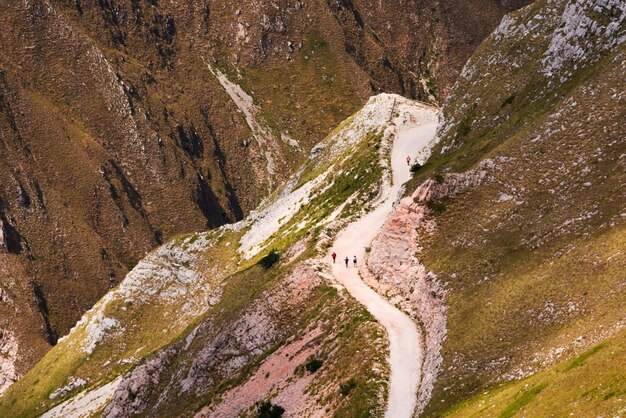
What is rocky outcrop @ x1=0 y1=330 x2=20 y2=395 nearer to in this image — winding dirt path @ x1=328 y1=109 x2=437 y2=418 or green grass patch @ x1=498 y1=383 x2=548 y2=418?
winding dirt path @ x1=328 y1=109 x2=437 y2=418

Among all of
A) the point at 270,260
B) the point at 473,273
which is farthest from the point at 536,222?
the point at 270,260

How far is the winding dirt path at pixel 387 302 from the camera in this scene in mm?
55688

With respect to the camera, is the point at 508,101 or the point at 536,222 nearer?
the point at 536,222

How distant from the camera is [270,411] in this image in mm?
60531

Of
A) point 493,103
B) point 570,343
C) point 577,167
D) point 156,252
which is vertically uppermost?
point 156,252

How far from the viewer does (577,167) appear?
63.5 m

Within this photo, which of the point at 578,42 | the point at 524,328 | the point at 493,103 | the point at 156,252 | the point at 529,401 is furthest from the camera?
the point at 156,252

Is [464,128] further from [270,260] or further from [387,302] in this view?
[387,302]

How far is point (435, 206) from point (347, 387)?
21489 millimetres

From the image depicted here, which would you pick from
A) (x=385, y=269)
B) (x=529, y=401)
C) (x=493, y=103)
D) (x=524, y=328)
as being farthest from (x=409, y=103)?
(x=529, y=401)

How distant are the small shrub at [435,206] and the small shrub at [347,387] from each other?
2046cm

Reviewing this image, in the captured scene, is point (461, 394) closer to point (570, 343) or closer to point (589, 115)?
point (570, 343)

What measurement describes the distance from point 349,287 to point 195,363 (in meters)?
19.5

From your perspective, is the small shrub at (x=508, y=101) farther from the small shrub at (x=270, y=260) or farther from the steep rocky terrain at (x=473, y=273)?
the small shrub at (x=270, y=260)
